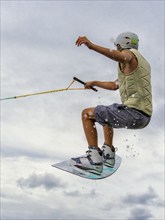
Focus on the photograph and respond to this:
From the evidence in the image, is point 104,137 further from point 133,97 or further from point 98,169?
point 133,97

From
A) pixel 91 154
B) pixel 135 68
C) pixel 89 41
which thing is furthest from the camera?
pixel 91 154

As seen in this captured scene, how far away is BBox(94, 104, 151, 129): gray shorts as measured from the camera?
1090cm

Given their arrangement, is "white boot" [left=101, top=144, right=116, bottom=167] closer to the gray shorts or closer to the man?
the man

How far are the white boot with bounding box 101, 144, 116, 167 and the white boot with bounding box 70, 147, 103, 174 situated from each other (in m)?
0.48

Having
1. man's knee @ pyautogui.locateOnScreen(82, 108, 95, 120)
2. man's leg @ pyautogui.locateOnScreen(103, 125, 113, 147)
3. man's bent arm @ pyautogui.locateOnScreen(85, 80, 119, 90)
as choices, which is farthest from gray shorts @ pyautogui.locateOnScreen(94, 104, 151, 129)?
man's bent arm @ pyautogui.locateOnScreen(85, 80, 119, 90)

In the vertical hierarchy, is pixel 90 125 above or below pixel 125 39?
below

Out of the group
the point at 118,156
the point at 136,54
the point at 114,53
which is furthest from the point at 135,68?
the point at 118,156

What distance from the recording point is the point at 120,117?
432 inches

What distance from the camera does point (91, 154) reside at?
11.6m

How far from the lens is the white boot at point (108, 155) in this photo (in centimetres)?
1216

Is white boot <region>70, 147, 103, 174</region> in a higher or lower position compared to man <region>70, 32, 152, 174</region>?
lower

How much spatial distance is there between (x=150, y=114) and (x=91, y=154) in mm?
1689

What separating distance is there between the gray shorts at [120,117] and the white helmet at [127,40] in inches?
53.5

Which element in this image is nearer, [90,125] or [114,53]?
[114,53]
